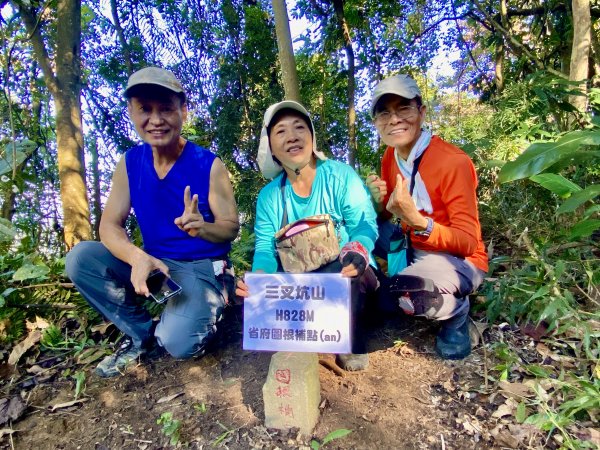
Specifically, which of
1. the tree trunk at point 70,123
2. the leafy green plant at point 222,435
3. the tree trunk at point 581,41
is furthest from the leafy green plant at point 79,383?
the tree trunk at point 581,41

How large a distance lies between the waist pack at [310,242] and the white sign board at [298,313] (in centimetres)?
38

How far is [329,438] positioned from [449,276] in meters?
1.01

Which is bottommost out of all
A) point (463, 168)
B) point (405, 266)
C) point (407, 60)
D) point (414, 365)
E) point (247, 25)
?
point (414, 365)

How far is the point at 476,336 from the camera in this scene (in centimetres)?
236

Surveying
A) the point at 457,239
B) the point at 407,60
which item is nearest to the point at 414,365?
the point at 457,239

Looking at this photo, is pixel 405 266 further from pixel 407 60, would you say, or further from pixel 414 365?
pixel 407 60

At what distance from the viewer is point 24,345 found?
2771 millimetres

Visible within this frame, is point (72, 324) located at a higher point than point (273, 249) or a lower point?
lower

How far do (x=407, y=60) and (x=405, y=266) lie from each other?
5.24m

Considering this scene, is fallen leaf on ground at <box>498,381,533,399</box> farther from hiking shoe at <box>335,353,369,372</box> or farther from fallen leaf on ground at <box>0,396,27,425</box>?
fallen leaf on ground at <box>0,396,27,425</box>

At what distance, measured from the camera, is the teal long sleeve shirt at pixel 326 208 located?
225 cm

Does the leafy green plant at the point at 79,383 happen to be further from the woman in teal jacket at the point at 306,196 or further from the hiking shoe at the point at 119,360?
the woman in teal jacket at the point at 306,196

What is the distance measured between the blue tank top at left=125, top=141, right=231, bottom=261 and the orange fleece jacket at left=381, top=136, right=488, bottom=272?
129 cm

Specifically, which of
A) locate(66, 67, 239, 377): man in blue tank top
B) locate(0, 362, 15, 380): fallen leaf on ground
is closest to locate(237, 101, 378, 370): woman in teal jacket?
locate(66, 67, 239, 377): man in blue tank top
